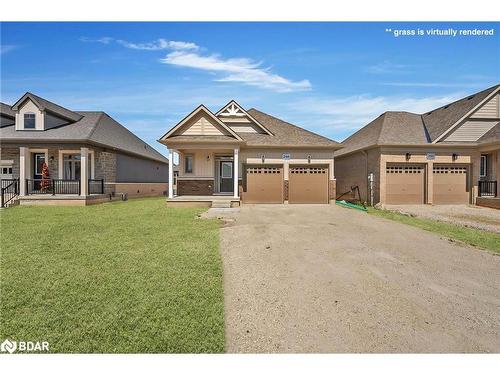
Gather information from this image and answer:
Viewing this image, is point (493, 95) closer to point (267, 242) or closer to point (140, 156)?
point (267, 242)

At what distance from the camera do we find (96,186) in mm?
17672

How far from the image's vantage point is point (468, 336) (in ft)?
10.2

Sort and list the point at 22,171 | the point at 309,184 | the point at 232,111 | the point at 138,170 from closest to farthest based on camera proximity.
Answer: the point at 22,171, the point at 309,184, the point at 232,111, the point at 138,170

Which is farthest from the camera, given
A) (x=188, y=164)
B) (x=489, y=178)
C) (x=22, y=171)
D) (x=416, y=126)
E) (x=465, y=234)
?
(x=416, y=126)

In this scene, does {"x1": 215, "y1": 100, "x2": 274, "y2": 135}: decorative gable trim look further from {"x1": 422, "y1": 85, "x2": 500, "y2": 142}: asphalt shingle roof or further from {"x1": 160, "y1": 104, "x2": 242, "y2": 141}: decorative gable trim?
{"x1": 422, "y1": 85, "x2": 500, "y2": 142}: asphalt shingle roof

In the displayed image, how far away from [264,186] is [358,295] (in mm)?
12486

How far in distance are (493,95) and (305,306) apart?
818 inches

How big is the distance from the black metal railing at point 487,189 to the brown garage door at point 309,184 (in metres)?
9.58

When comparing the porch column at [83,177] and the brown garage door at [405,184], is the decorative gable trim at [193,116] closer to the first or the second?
the porch column at [83,177]

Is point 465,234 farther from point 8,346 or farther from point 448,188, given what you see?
point 8,346

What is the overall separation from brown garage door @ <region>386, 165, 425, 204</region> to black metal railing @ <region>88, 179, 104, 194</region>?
18617mm

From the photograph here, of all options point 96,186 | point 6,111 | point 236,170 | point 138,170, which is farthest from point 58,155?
point 236,170

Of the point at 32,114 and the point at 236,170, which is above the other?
the point at 32,114

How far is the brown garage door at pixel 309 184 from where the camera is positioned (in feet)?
53.9
